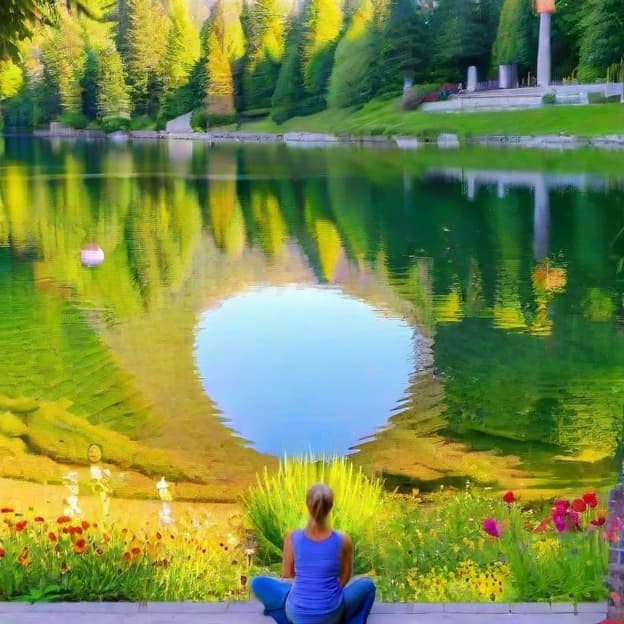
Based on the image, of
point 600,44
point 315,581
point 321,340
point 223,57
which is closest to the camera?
point 315,581

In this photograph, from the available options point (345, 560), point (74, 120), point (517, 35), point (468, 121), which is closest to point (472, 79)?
point (517, 35)

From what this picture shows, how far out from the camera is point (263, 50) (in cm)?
8462

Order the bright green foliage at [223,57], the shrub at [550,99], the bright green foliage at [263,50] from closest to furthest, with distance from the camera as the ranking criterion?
the shrub at [550,99] < the bright green foliage at [263,50] < the bright green foliage at [223,57]

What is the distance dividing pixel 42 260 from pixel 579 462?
12.4 m

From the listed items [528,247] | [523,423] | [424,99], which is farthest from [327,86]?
[523,423]

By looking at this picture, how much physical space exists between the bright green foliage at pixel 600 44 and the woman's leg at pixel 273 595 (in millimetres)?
51242

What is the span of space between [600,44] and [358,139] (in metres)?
13.8

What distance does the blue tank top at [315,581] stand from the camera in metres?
3.37

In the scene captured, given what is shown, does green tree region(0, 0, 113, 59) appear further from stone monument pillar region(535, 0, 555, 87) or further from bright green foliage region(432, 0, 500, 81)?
bright green foliage region(432, 0, 500, 81)

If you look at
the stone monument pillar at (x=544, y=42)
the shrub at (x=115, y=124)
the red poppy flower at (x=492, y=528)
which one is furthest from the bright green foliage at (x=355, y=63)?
the red poppy flower at (x=492, y=528)

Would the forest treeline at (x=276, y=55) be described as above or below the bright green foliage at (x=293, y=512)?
above

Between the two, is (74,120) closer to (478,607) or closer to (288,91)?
(288,91)

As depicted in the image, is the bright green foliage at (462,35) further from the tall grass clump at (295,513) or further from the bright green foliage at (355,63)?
the tall grass clump at (295,513)

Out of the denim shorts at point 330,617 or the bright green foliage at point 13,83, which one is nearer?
the denim shorts at point 330,617
